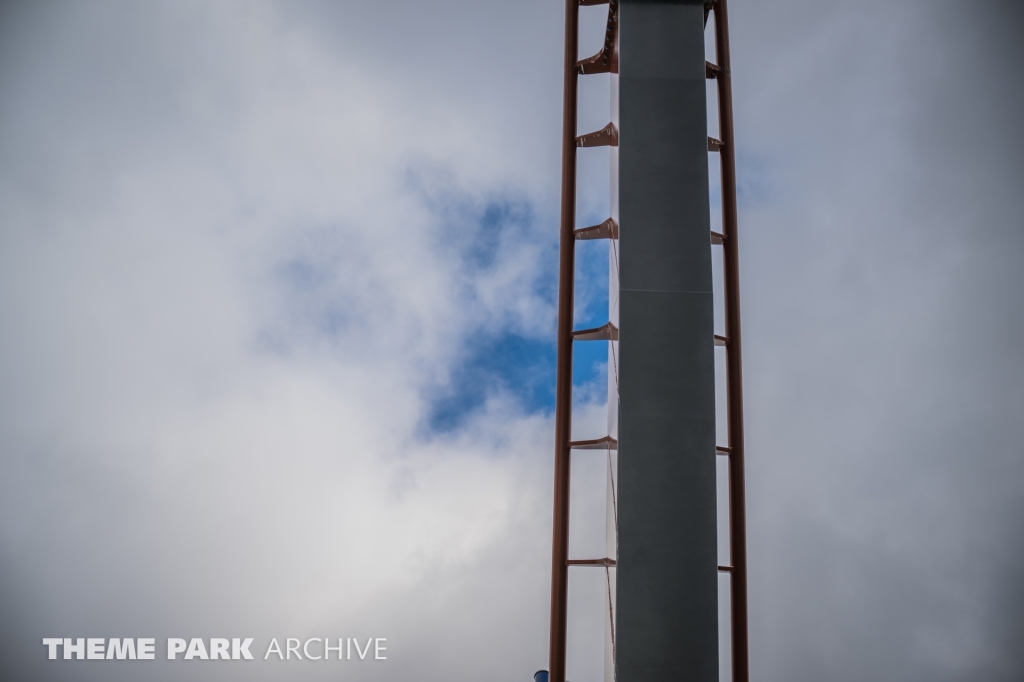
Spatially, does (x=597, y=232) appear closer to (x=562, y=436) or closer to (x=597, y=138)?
(x=597, y=138)

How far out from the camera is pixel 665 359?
8.70m

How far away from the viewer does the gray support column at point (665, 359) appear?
324 inches

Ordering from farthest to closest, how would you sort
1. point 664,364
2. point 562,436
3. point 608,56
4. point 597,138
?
point 597,138 → point 608,56 → point 562,436 → point 664,364

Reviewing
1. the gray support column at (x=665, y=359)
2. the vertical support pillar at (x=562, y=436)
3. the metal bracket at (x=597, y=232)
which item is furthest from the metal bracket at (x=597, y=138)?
the gray support column at (x=665, y=359)

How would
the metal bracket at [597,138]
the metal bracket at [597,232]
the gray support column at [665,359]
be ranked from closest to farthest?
the gray support column at [665,359] → the metal bracket at [597,232] → the metal bracket at [597,138]

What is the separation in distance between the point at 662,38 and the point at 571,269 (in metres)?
3.77

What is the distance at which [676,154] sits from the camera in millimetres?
9188

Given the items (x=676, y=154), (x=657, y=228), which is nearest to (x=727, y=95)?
(x=676, y=154)

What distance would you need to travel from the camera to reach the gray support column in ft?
27.0

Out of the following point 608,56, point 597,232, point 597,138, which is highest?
point 608,56

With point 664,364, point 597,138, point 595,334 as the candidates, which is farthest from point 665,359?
point 597,138

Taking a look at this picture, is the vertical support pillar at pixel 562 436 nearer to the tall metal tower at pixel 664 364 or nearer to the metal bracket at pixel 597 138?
the metal bracket at pixel 597 138

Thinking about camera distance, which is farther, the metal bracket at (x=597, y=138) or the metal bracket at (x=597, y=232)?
the metal bracket at (x=597, y=138)

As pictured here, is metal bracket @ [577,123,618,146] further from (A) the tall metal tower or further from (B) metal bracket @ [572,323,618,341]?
(B) metal bracket @ [572,323,618,341]
